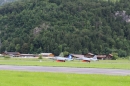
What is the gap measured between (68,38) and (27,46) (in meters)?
23.3

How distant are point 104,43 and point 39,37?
119 ft

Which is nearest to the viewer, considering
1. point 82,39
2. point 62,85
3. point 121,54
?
point 62,85

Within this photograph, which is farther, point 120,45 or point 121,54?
point 120,45

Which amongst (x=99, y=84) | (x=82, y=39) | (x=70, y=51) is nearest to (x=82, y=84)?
(x=99, y=84)

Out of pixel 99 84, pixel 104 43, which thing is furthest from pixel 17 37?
pixel 99 84

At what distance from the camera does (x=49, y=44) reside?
176750mm

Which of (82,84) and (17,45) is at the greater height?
(82,84)

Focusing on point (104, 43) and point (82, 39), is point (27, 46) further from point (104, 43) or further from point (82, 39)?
point (104, 43)

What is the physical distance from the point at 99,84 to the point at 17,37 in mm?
173497

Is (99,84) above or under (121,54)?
above

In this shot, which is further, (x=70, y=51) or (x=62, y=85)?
(x=70, y=51)

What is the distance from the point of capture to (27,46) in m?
180

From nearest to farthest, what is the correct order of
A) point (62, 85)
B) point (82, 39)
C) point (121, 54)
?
point (62, 85), point (121, 54), point (82, 39)

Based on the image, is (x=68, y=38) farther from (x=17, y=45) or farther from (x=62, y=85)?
(x=62, y=85)
